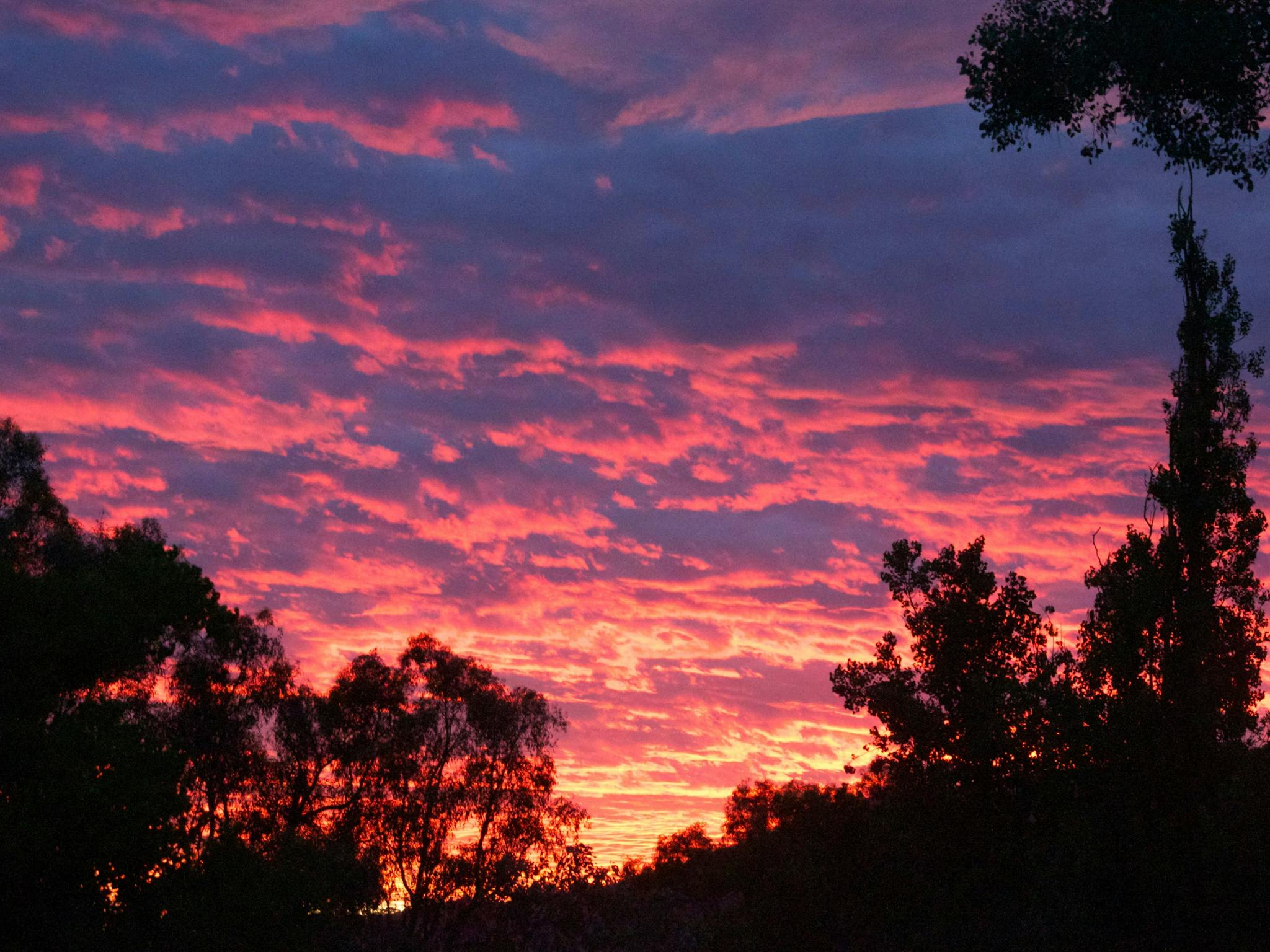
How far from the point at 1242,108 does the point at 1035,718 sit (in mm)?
17680

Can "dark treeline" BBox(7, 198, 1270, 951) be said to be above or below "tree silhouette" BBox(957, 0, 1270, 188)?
below

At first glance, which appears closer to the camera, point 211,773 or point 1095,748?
point 1095,748

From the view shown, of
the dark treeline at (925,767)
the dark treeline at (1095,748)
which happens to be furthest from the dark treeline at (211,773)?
the dark treeline at (1095,748)

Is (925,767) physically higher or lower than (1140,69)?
lower

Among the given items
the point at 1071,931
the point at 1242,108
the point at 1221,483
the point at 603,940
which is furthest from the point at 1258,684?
the point at 603,940

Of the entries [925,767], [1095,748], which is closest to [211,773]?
[925,767]

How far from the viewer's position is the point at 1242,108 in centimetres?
2784

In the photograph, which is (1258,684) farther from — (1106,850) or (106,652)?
(106,652)

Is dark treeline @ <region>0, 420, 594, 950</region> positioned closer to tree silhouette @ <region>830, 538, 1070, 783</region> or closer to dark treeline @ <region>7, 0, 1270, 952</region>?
dark treeline @ <region>7, 0, 1270, 952</region>

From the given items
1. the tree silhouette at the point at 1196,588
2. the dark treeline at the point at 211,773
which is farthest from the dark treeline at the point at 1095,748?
the dark treeline at the point at 211,773

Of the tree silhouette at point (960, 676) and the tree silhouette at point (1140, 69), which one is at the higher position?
the tree silhouette at point (1140, 69)

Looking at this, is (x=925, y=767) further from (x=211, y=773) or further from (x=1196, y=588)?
(x=211, y=773)

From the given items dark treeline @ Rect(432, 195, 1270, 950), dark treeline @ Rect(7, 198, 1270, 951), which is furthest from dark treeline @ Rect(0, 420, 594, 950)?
dark treeline @ Rect(432, 195, 1270, 950)

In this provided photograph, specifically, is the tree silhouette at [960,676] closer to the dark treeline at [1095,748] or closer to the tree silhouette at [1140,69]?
the dark treeline at [1095,748]
